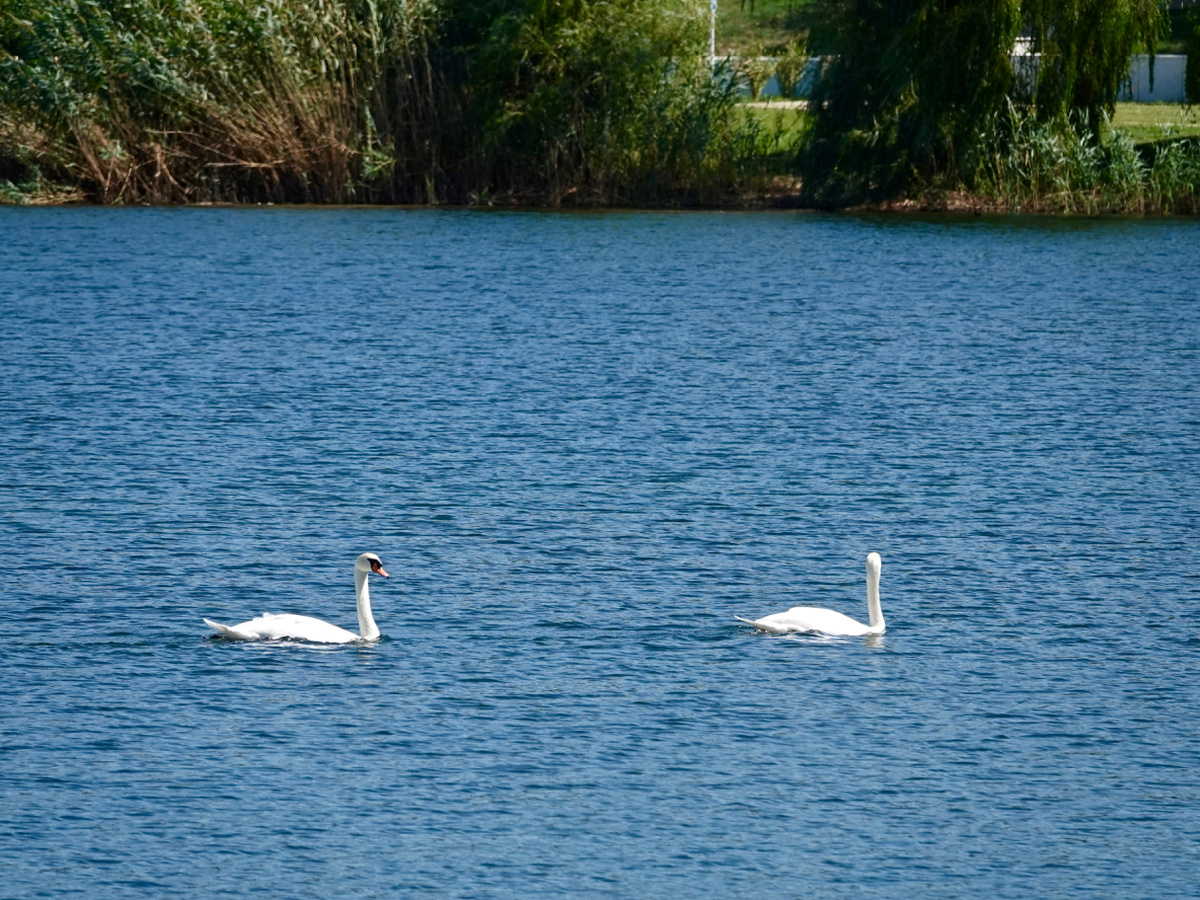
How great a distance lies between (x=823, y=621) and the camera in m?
16.2

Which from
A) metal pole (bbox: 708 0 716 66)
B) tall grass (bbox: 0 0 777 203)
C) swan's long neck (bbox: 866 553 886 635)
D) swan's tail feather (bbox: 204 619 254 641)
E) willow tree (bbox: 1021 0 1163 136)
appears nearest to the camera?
swan's tail feather (bbox: 204 619 254 641)

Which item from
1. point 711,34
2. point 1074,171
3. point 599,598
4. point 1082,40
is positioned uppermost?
point 711,34

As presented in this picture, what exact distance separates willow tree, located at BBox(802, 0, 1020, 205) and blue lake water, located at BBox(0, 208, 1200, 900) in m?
13.5

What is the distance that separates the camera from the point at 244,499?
70.8 feet

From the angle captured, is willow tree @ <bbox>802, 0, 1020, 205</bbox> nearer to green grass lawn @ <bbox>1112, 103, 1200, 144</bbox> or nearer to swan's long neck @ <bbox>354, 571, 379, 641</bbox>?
green grass lawn @ <bbox>1112, 103, 1200, 144</bbox>

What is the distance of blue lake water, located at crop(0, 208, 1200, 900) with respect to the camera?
12.1 m

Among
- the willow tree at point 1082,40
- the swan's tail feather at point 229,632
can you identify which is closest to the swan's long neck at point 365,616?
the swan's tail feather at point 229,632

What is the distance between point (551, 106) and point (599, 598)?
37.7 m

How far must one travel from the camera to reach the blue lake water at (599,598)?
12.1 m

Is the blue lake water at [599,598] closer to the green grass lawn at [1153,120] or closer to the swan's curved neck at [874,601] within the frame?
the swan's curved neck at [874,601]

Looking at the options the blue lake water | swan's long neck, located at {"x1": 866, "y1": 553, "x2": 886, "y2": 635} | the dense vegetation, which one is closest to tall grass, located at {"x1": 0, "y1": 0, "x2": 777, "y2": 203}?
the dense vegetation

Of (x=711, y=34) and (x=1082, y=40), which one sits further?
(x=711, y=34)

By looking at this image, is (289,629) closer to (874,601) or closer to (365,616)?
(365,616)

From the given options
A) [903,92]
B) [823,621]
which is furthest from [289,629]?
[903,92]
